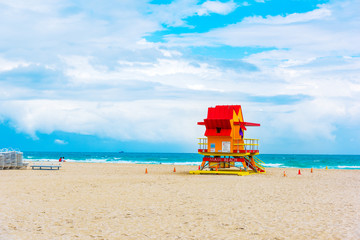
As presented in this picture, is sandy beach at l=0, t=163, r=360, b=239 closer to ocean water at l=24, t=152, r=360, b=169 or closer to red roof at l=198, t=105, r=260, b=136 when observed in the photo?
red roof at l=198, t=105, r=260, b=136

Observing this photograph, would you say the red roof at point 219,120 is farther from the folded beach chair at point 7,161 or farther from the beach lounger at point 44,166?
the folded beach chair at point 7,161

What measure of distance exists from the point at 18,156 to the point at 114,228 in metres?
25.6

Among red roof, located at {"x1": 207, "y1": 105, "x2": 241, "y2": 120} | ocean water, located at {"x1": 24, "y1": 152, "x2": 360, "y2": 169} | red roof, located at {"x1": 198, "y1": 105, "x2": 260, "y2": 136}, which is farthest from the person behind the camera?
ocean water, located at {"x1": 24, "y1": 152, "x2": 360, "y2": 169}

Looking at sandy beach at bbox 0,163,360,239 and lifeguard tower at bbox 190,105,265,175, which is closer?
sandy beach at bbox 0,163,360,239

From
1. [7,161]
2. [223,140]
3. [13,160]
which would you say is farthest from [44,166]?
[223,140]

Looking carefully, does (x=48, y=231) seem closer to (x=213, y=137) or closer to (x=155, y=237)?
(x=155, y=237)

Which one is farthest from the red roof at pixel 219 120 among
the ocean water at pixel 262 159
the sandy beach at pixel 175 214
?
the ocean water at pixel 262 159

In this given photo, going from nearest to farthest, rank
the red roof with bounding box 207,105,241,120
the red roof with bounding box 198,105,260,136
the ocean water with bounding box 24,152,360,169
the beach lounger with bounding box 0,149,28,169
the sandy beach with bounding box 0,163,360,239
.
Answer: the sandy beach with bounding box 0,163,360,239, the red roof with bounding box 198,105,260,136, the red roof with bounding box 207,105,241,120, the beach lounger with bounding box 0,149,28,169, the ocean water with bounding box 24,152,360,169

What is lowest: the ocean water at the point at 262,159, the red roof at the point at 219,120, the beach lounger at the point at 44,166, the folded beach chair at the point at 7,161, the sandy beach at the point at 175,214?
the ocean water at the point at 262,159

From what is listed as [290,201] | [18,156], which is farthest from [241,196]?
[18,156]

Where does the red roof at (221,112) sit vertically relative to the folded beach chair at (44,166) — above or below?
above

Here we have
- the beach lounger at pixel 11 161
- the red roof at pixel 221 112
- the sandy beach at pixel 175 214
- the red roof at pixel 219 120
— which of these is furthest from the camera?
the beach lounger at pixel 11 161

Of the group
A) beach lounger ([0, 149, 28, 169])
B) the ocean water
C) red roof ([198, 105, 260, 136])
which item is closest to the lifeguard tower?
red roof ([198, 105, 260, 136])

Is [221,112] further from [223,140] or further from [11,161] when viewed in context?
[11,161]
